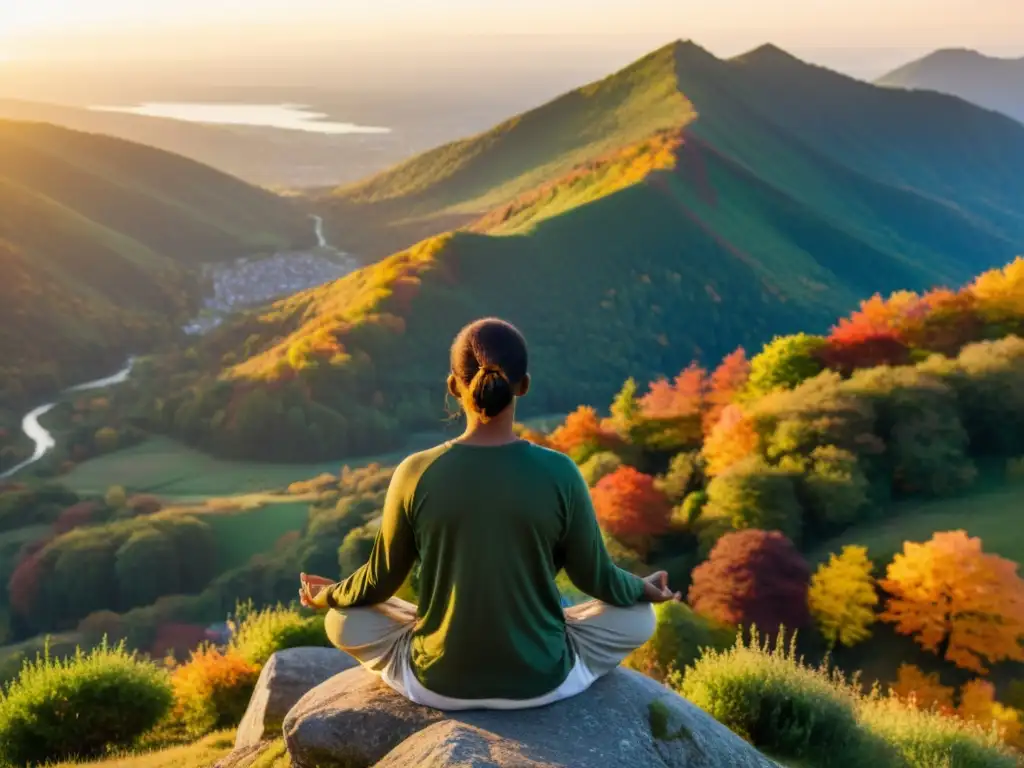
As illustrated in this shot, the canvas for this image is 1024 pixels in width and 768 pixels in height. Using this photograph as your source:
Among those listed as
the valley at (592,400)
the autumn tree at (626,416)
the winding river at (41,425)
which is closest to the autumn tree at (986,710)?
the valley at (592,400)

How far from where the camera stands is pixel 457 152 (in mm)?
189375

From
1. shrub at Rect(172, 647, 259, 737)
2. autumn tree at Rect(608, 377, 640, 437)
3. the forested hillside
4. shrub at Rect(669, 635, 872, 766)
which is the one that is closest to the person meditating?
shrub at Rect(669, 635, 872, 766)

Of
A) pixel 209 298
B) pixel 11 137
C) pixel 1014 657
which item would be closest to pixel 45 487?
pixel 1014 657

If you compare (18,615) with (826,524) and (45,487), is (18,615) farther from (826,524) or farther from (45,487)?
(826,524)

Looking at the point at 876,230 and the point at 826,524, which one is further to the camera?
A: the point at 876,230

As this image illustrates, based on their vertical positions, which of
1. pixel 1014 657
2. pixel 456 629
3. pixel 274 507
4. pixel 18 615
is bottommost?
pixel 18 615

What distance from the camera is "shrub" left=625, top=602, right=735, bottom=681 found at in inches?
714

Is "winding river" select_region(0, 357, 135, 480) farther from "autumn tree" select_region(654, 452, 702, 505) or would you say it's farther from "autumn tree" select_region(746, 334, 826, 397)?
Answer: "autumn tree" select_region(746, 334, 826, 397)

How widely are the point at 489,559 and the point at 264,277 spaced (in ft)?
480

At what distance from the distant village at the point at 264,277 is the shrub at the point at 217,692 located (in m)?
125

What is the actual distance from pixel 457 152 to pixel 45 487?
139 metres

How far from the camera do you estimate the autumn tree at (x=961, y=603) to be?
22.8 meters

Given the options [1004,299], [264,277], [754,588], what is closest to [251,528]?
[754,588]

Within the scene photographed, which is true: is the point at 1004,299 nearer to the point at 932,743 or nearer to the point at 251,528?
the point at 932,743
